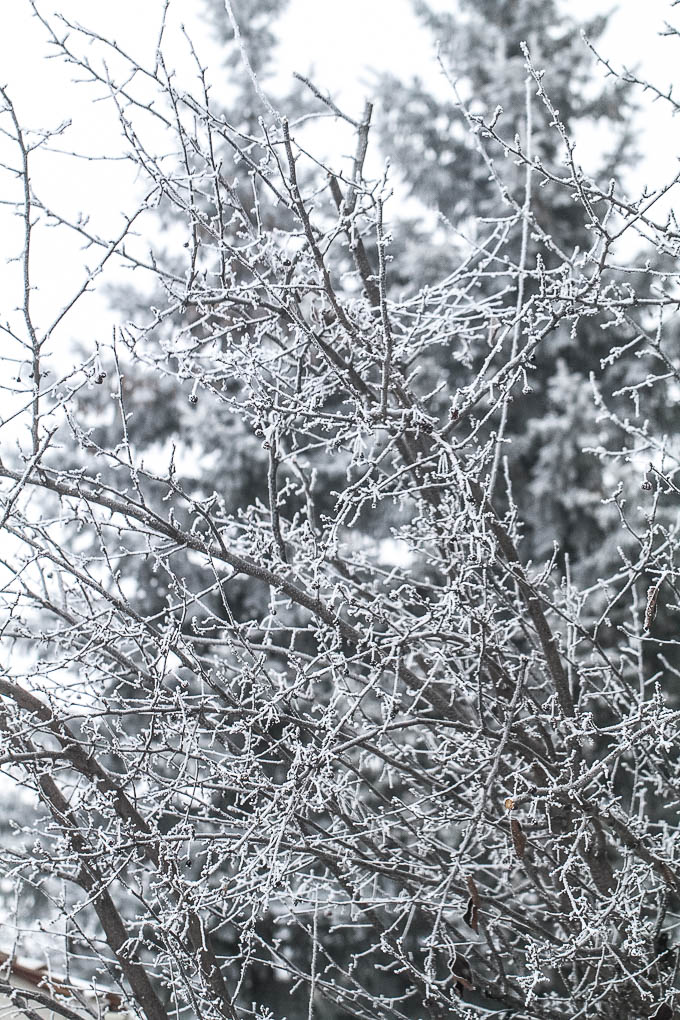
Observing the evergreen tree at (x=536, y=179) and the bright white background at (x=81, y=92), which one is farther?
the evergreen tree at (x=536, y=179)

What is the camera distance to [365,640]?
2.29m

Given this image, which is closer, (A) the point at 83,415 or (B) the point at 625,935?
(B) the point at 625,935

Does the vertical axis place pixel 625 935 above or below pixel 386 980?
below

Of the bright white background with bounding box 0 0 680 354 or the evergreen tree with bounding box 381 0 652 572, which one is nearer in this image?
the bright white background with bounding box 0 0 680 354

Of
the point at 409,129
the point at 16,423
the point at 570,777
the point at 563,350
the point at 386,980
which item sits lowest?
the point at 570,777

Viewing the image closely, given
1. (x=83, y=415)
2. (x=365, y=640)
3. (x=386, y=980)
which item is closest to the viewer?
(x=365, y=640)

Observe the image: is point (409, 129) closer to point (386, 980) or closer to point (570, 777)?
point (386, 980)

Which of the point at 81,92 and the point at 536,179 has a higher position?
the point at 536,179

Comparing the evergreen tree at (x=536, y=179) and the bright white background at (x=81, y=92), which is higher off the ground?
the evergreen tree at (x=536, y=179)

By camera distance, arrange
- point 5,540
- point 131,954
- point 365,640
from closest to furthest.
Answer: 1. point 365,640
2. point 131,954
3. point 5,540

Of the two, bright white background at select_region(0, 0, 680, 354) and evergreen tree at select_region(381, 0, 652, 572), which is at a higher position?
evergreen tree at select_region(381, 0, 652, 572)

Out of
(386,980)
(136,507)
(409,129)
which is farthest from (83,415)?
(136,507)

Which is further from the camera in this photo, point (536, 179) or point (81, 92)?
point (536, 179)

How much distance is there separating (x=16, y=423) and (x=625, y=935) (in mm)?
1998
